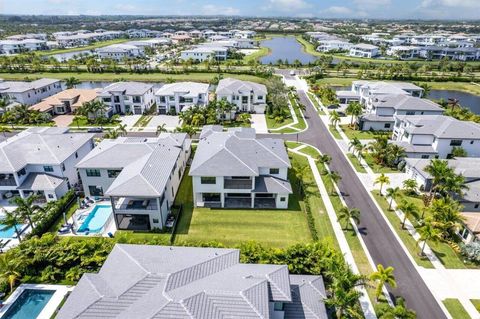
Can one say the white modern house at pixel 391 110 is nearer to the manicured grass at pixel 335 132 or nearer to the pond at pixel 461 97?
the manicured grass at pixel 335 132

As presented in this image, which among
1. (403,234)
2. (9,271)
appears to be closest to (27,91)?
(9,271)

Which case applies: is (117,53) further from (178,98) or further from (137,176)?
(137,176)

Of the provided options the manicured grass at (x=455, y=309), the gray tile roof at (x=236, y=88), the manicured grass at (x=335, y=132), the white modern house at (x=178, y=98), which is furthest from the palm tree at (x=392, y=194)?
the white modern house at (x=178, y=98)

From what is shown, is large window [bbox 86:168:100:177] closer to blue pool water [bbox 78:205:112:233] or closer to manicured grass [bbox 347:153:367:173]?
blue pool water [bbox 78:205:112:233]

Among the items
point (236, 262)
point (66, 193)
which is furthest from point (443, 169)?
point (66, 193)

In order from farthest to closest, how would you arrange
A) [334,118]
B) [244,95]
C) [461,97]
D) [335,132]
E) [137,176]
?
[461,97] → [244,95] → [334,118] → [335,132] → [137,176]

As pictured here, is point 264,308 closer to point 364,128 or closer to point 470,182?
point 470,182

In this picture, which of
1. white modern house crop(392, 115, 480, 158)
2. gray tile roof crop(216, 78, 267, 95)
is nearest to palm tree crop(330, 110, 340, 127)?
white modern house crop(392, 115, 480, 158)
